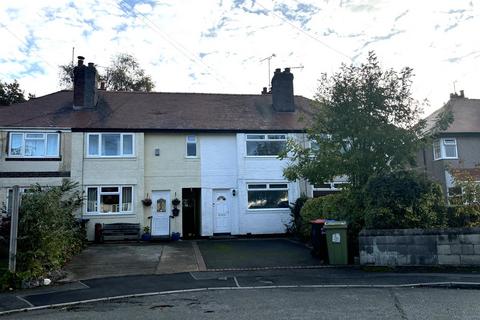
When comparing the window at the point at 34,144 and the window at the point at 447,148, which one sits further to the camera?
the window at the point at 447,148

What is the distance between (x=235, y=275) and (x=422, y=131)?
272 inches

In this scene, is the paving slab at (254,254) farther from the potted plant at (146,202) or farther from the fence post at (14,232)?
the fence post at (14,232)

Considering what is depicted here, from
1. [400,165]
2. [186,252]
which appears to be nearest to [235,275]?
[186,252]

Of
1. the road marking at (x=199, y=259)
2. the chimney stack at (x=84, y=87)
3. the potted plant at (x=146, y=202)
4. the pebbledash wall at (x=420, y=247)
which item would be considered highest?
the chimney stack at (x=84, y=87)

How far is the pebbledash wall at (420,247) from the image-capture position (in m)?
10.8

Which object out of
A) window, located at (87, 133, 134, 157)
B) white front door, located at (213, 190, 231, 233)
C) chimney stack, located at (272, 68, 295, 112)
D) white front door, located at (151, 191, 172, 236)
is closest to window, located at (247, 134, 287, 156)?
white front door, located at (213, 190, 231, 233)

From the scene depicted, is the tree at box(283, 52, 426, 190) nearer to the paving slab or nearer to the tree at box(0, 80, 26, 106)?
the paving slab

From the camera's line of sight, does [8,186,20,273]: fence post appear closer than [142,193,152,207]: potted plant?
Yes

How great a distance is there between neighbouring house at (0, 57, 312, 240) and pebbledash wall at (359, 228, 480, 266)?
9.00 meters

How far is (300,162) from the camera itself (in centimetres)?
1431

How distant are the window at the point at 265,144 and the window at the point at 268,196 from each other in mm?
1478

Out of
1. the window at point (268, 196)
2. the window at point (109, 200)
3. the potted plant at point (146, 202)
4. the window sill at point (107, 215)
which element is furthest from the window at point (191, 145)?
the window sill at point (107, 215)

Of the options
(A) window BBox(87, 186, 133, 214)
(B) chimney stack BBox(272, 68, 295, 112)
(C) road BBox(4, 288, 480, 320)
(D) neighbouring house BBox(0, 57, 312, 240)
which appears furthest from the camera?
(B) chimney stack BBox(272, 68, 295, 112)

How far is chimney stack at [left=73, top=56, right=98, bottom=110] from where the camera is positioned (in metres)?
20.7
